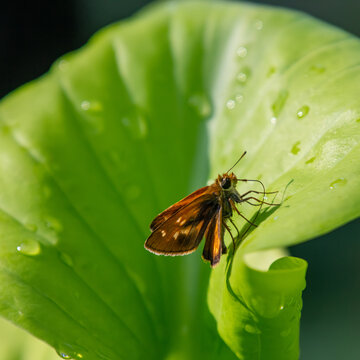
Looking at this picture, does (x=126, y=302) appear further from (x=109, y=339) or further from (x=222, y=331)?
(x=222, y=331)

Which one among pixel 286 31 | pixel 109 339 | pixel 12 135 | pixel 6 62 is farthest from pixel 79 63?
pixel 6 62

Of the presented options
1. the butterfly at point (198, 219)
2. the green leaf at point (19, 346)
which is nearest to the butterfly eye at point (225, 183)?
the butterfly at point (198, 219)

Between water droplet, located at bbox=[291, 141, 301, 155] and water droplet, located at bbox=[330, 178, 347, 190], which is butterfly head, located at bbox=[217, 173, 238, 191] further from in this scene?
water droplet, located at bbox=[330, 178, 347, 190]

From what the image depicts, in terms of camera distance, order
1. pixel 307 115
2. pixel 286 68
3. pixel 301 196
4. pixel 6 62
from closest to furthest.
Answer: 1. pixel 301 196
2. pixel 307 115
3. pixel 286 68
4. pixel 6 62

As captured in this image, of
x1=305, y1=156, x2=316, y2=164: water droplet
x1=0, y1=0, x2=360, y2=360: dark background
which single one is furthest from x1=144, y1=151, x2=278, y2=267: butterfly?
x1=0, y1=0, x2=360, y2=360: dark background

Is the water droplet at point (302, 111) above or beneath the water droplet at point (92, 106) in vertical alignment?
beneath

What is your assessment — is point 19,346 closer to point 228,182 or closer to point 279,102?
point 228,182

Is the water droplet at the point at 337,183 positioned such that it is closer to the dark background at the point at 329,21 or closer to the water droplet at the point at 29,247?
the water droplet at the point at 29,247
